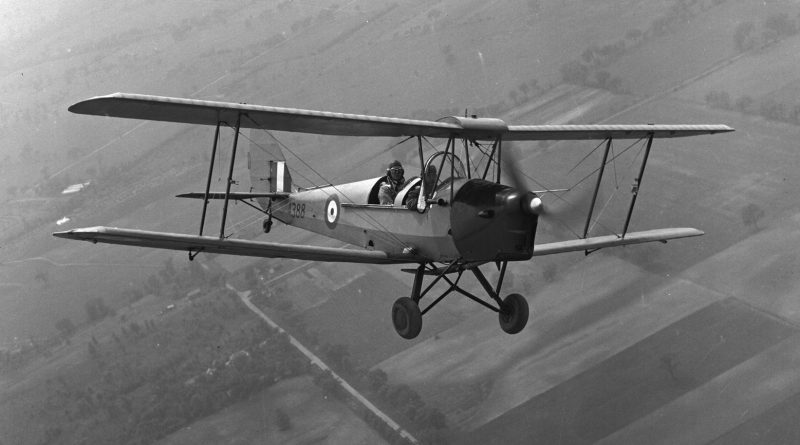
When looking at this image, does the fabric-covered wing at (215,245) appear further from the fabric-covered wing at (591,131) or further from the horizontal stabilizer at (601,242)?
the fabric-covered wing at (591,131)

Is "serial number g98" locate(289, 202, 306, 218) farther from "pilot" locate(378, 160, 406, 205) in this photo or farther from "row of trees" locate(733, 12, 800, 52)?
"row of trees" locate(733, 12, 800, 52)

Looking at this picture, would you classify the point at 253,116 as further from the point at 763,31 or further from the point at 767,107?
the point at 763,31

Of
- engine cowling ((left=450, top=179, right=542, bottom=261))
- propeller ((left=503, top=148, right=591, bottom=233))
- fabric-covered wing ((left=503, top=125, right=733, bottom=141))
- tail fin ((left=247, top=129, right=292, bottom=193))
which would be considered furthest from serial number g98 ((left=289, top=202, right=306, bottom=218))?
propeller ((left=503, top=148, right=591, bottom=233))

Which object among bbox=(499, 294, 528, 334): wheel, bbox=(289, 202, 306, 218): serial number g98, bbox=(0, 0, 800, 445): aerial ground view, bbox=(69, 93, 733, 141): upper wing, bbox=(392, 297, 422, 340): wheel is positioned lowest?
bbox=(0, 0, 800, 445): aerial ground view

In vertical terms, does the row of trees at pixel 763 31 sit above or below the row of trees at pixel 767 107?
above

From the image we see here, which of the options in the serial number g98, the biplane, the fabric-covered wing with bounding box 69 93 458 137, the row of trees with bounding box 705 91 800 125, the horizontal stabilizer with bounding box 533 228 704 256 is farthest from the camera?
the row of trees with bounding box 705 91 800 125

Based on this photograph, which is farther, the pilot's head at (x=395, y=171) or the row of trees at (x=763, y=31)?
the row of trees at (x=763, y=31)

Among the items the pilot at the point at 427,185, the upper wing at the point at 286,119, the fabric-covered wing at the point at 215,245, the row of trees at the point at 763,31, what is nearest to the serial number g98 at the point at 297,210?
the fabric-covered wing at the point at 215,245

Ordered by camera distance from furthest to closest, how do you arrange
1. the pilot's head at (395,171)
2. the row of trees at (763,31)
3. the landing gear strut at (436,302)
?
1. the row of trees at (763,31)
2. the pilot's head at (395,171)
3. the landing gear strut at (436,302)

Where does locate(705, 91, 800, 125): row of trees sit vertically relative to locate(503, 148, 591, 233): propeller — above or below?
below
